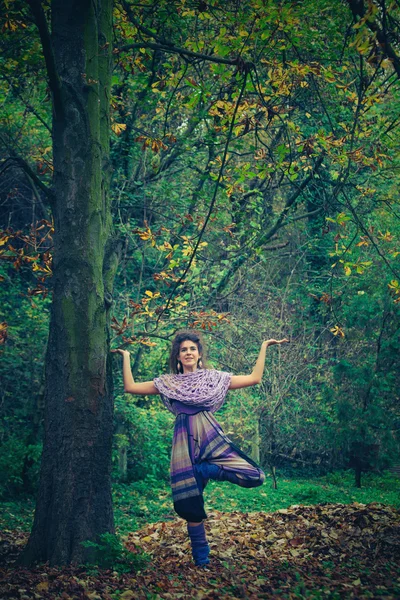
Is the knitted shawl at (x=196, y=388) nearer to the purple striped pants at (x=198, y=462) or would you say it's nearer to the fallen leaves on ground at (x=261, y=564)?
the purple striped pants at (x=198, y=462)

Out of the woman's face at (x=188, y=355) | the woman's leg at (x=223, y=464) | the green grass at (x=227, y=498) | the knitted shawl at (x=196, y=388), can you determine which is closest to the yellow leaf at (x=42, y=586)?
the woman's leg at (x=223, y=464)

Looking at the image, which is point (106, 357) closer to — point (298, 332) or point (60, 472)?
point (60, 472)

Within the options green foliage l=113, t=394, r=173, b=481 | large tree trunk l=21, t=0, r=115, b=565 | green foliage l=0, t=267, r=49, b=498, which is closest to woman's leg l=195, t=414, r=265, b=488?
large tree trunk l=21, t=0, r=115, b=565

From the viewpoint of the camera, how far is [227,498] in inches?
374

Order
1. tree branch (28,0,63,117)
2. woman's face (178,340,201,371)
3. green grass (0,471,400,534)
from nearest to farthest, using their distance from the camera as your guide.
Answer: tree branch (28,0,63,117) → woman's face (178,340,201,371) → green grass (0,471,400,534)

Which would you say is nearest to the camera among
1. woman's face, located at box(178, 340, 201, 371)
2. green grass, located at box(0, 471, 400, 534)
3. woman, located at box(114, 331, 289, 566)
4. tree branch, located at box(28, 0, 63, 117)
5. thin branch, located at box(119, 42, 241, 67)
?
tree branch, located at box(28, 0, 63, 117)

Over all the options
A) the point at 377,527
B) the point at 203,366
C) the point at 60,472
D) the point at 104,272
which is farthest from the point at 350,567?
the point at 104,272

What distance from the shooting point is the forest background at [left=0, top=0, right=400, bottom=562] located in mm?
4520

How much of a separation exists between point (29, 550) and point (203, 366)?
2.05 meters

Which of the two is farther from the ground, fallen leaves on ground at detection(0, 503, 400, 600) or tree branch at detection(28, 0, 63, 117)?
tree branch at detection(28, 0, 63, 117)

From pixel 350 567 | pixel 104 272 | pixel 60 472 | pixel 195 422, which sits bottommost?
pixel 350 567

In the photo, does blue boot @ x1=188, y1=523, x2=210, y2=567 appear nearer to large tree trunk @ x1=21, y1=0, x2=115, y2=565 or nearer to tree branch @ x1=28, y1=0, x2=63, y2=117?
large tree trunk @ x1=21, y1=0, x2=115, y2=565

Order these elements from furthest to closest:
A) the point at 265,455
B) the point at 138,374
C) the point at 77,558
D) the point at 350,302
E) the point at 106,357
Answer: the point at 265,455 < the point at 350,302 < the point at 138,374 < the point at 106,357 < the point at 77,558

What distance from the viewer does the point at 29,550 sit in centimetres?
431
